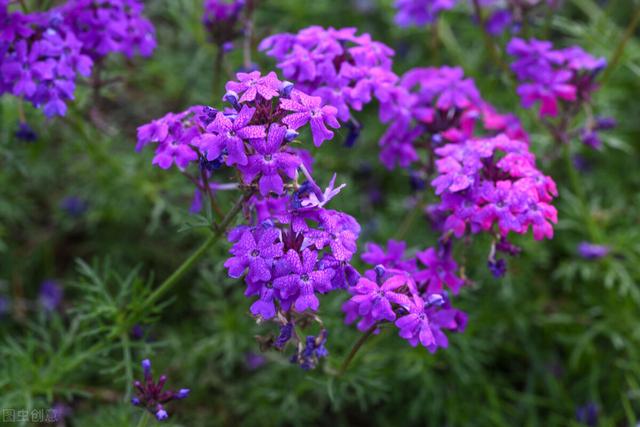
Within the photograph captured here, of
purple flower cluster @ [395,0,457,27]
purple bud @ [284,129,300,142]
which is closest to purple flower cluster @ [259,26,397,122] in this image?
purple bud @ [284,129,300,142]

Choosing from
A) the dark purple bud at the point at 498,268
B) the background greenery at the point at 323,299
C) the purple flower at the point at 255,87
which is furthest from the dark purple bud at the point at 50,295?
the dark purple bud at the point at 498,268

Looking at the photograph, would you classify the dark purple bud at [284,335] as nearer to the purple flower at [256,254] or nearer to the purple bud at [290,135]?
the purple flower at [256,254]

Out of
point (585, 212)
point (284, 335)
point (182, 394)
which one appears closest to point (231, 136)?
point (284, 335)

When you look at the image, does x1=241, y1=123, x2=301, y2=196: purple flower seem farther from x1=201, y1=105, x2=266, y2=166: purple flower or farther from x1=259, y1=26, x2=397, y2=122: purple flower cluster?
x1=259, y1=26, x2=397, y2=122: purple flower cluster

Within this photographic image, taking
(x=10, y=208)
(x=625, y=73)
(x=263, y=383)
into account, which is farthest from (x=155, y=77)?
(x=625, y=73)

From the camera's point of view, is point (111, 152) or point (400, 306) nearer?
point (400, 306)

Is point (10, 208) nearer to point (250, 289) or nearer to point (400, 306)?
point (250, 289)
